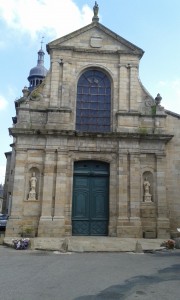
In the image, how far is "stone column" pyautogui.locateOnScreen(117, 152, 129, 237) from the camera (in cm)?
1353

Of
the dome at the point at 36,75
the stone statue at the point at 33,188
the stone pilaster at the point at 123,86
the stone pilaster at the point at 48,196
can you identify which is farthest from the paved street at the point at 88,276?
the dome at the point at 36,75

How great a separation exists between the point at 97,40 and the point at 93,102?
3395 millimetres

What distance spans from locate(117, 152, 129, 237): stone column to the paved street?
12.0 feet

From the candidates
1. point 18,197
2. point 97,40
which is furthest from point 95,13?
point 18,197

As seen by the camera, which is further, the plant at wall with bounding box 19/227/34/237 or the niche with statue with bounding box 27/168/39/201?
the niche with statue with bounding box 27/168/39/201

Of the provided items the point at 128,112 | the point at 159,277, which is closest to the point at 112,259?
the point at 159,277

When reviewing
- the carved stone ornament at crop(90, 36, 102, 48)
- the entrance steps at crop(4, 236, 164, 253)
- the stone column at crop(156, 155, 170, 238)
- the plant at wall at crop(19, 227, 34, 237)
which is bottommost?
the entrance steps at crop(4, 236, 164, 253)

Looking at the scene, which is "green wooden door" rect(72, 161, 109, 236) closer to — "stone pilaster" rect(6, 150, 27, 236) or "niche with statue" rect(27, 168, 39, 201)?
"niche with statue" rect(27, 168, 39, 201)

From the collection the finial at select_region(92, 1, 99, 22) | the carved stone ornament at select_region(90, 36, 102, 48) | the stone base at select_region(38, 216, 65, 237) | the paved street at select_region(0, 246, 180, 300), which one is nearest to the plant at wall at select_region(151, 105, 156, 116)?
the carved stone ornament at select_region(90, 36, 102, 48)

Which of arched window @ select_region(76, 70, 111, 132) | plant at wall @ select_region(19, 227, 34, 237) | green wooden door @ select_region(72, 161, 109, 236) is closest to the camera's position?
plant at wall @ select_region(19, 227, 34, 237)

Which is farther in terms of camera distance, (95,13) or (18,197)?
(95,13)

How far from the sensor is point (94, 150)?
47.5 feet

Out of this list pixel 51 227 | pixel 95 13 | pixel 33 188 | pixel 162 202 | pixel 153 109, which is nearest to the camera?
pixel 51 227

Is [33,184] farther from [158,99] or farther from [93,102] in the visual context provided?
[158,99]
